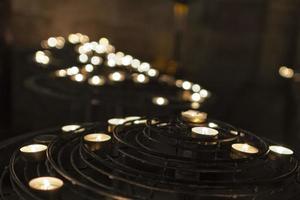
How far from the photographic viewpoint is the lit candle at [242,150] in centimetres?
270

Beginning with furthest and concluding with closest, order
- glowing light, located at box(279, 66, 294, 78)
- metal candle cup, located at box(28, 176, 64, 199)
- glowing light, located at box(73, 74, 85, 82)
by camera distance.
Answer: glowing light, located at box(279, 66, 294, 78), glowing light, located at box(73, 74, 85, 82), metal candle cup, located at box(28, 176, 64, 199)

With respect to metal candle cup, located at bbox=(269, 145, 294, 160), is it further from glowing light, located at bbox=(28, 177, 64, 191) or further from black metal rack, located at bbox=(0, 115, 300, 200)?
glowing light, located at bbox=(28, 177, 64, 191)

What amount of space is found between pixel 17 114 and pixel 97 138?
18.4 feet

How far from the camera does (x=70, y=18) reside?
11.4 m

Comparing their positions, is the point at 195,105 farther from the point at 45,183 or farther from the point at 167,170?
the point at 45,183

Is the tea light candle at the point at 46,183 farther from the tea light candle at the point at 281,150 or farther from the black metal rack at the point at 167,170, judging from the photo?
the tea light candle at the point at 281,150

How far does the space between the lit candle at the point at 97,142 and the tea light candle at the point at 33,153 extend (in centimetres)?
30

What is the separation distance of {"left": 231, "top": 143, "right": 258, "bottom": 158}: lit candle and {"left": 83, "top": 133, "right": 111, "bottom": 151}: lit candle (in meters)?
0.88

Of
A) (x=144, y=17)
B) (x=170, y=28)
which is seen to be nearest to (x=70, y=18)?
(x=144, y=17)

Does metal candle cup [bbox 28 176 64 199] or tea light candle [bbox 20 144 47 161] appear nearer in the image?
metal candle cup [bbox 28 176 64 199]

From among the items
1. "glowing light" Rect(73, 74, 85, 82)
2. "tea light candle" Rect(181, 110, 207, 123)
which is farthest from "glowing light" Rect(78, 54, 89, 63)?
"tea light candle" Rect(181, 110, 207, 123)

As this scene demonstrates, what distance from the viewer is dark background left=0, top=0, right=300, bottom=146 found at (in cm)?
943

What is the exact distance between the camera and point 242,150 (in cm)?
275

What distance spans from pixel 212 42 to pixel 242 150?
26.5 feet
